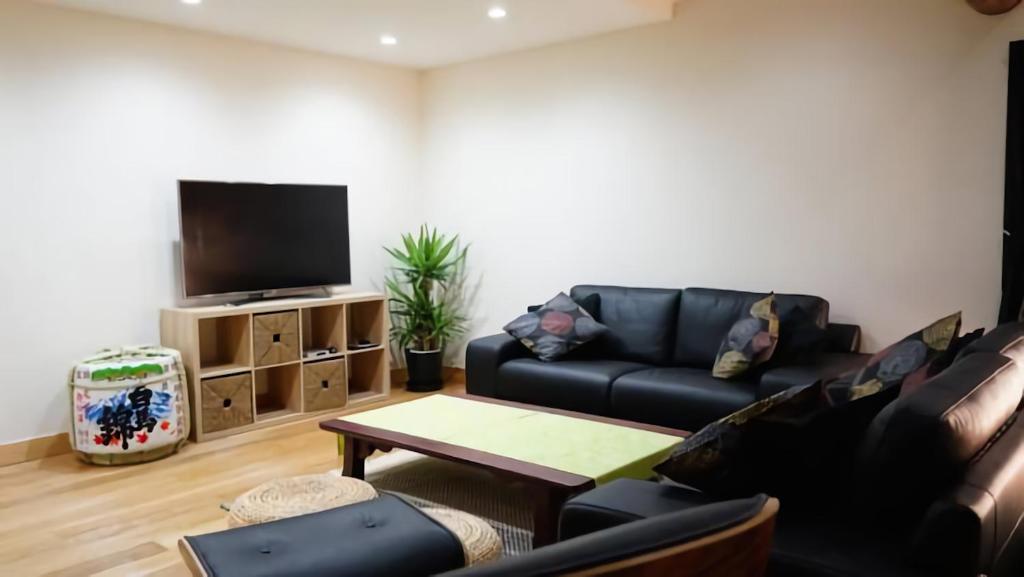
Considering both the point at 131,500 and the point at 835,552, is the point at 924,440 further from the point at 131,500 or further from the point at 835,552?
the point at 131,500

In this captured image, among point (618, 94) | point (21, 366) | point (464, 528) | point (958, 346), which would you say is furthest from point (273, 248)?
point (958, 346)

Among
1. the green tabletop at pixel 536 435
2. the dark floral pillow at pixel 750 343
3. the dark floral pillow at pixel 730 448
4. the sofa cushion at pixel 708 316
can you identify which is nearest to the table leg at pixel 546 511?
the green tabletop at pixel 536 435

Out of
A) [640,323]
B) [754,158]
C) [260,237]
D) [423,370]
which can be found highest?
[754,158]

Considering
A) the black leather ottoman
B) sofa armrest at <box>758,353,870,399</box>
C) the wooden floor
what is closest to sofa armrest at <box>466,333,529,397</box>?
the wooden floor

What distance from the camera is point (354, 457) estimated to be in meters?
3.39

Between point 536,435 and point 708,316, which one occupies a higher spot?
point 708,316

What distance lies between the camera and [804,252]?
4262 mm

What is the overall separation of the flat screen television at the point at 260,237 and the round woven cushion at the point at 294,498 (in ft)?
7.30

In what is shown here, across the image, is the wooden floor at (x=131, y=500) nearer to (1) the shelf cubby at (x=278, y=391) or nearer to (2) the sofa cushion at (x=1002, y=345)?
(1) the shelf cubby at (x=278, y=391)

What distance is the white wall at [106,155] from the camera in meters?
4.06

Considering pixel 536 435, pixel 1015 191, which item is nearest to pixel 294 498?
pixel 536 435

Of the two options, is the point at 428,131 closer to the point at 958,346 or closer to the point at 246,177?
the point at 246,177

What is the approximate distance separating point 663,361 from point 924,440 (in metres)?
2.79

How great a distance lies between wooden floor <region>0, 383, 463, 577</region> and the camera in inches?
114
